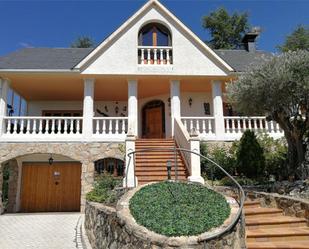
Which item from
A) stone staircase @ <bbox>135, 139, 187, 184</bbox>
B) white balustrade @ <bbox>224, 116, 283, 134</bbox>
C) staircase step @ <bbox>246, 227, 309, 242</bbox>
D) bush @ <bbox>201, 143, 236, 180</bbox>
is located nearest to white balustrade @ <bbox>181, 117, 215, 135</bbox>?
white balustrade @ <bbox>224, 116, 283, 134</bbox>

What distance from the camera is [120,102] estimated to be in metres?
15.2

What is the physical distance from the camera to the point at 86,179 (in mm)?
10859

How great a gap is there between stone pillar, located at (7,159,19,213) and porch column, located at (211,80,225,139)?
8.93 metres

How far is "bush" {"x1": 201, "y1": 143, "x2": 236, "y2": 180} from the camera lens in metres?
10.1

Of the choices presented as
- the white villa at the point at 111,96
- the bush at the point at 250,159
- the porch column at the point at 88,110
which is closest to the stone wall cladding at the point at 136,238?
the white villa at the point at 111,96

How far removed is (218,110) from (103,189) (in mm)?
5778

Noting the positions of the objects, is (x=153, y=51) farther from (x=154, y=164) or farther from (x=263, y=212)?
(x=263, y=212)

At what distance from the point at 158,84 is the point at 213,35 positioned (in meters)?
20.8

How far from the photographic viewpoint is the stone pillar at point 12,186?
40.0 ft

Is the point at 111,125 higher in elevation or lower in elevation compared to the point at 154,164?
higher

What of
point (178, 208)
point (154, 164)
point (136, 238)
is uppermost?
point (154, 164)

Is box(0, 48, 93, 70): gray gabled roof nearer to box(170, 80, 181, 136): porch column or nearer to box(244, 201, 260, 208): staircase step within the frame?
box(170, 80, 181, 136): porch column

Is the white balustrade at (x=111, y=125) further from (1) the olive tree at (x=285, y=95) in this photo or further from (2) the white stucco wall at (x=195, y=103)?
(1) the olive tree at (x=285, y=95)

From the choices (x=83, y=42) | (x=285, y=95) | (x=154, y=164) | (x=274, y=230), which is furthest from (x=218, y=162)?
(x=83, y=42)
